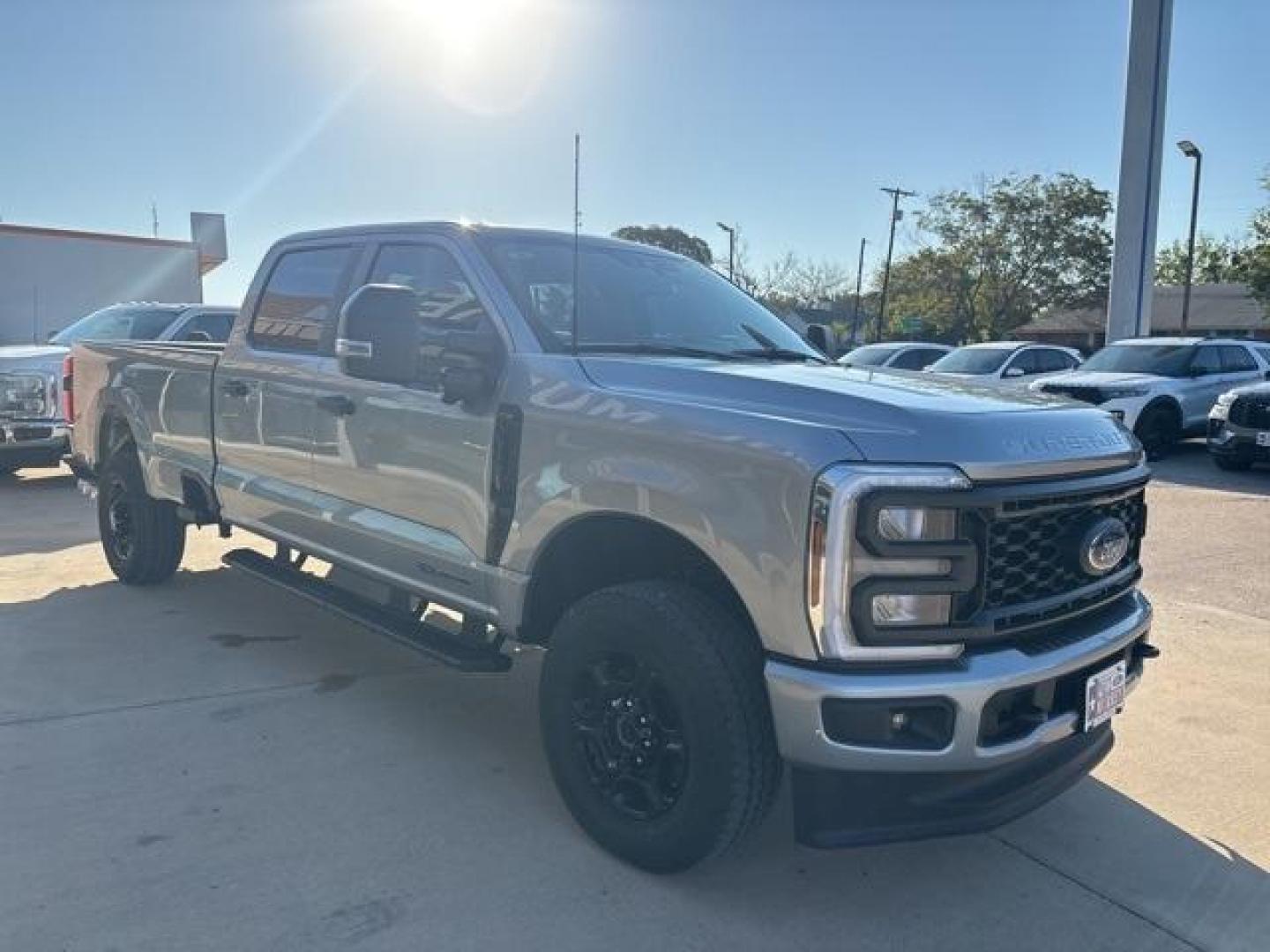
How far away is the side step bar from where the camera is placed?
368 centimetres

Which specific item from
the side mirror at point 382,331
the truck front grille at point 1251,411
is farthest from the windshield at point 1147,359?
the side mirror at point 382,331

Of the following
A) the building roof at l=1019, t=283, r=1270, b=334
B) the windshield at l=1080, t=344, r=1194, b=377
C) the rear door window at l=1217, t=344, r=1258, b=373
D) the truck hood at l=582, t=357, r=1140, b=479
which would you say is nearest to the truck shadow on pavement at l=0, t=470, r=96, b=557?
the truck hood at l=582, t=357, r=1140, b=479

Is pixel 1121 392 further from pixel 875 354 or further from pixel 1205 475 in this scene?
pixel 875 354

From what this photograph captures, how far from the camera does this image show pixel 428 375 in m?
3.83

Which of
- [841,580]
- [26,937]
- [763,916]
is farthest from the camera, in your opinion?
[763,916]

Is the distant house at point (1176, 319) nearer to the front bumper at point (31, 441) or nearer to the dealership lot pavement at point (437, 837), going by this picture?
the front bumper at point (31, 441)

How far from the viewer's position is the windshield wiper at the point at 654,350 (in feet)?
11.9

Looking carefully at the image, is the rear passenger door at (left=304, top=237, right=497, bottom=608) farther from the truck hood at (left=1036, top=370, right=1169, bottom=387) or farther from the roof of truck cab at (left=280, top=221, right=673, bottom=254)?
the truck hood at (left=1036, top=370, right=1169, bottom=387)

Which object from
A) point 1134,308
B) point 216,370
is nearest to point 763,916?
point 216,370

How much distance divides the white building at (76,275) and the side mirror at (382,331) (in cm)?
1505

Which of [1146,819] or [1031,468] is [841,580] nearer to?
[1031,468]

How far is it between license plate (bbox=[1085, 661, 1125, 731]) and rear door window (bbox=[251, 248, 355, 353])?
3.28 meters

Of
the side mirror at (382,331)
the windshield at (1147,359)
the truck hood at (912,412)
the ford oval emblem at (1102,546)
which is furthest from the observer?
the windshield at (1147,359)

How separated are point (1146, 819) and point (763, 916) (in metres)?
1.51
